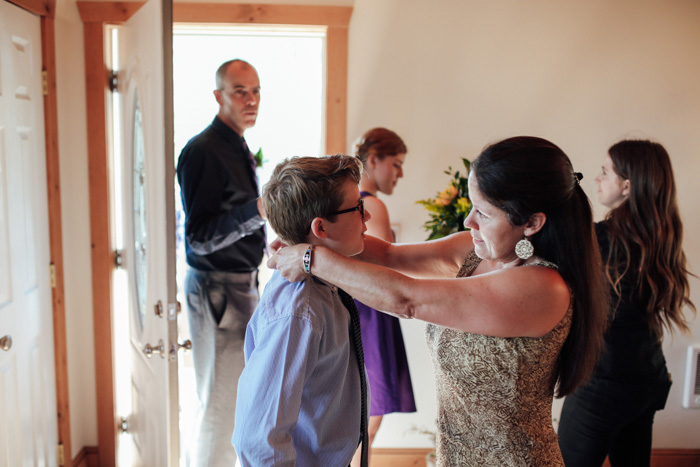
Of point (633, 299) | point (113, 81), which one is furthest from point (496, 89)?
point (113, 81)

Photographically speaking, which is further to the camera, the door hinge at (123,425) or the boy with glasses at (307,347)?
the door hinge at (123,425)

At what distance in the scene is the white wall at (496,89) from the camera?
2871 mm

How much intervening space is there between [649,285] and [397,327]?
103 centimetres

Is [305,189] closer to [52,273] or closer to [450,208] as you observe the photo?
[450,208]

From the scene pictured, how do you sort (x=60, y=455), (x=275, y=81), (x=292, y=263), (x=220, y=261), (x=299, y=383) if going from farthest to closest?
(x=275, y=81) → (x=60, y=455) → (x=220, y=261) → (x=292, y=263) → (x=299, y=383)

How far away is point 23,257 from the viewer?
7.47 feet

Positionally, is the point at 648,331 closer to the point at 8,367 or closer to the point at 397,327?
the point at 397,327

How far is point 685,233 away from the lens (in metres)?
3.04

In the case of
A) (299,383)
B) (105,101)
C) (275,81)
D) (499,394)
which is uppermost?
(275,81)

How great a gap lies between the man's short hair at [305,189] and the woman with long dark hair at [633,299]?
1.28 metres

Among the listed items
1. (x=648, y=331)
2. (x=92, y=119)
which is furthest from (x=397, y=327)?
(x=92, y=119)

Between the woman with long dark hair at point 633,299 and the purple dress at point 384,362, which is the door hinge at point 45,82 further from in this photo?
the woman with long dark hair at point 633,299

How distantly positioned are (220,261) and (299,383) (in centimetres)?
151

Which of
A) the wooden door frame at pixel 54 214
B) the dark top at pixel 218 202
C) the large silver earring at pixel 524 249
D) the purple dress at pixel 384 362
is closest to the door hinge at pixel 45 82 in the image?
the wooden door frame at pixel 54 214
